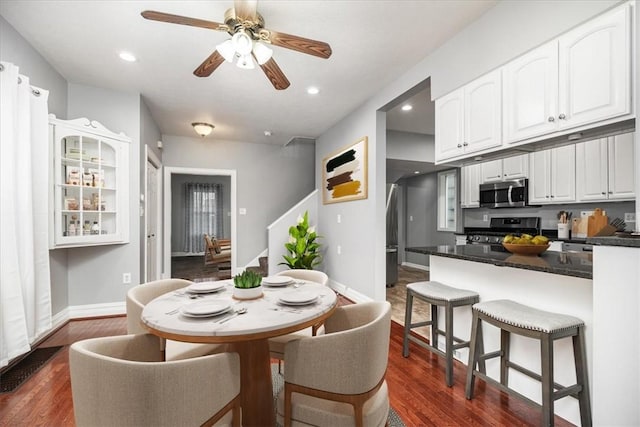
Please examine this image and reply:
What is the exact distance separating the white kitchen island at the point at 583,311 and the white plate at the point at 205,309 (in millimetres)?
1617

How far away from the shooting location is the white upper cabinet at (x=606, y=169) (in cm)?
297

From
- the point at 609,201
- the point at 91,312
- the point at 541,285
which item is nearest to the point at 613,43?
the point at 541,285

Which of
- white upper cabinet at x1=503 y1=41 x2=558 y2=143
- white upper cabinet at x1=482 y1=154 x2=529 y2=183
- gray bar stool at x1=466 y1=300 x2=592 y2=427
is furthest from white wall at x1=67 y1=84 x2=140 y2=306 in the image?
white upper cabinet at x1=482 y1=154 x2=529 y2=183

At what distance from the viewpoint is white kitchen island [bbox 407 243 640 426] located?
1234 millimetres

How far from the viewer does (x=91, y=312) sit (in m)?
3.34

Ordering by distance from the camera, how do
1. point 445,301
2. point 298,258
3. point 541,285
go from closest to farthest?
point 541,285, point 445,301, point 298,258

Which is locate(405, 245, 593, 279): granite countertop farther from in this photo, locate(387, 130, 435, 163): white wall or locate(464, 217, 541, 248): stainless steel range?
locate(387, 130, 435, 163): white wall

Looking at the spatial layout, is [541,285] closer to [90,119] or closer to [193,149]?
[90,119]

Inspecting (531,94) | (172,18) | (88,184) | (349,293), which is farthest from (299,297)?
(88,184)

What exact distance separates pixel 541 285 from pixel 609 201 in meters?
2.42

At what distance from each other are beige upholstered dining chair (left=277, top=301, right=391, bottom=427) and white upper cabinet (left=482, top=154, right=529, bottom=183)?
140 inches

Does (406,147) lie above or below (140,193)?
above

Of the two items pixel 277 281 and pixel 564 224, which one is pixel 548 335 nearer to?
pixel 277 281

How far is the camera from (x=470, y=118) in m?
2.32
